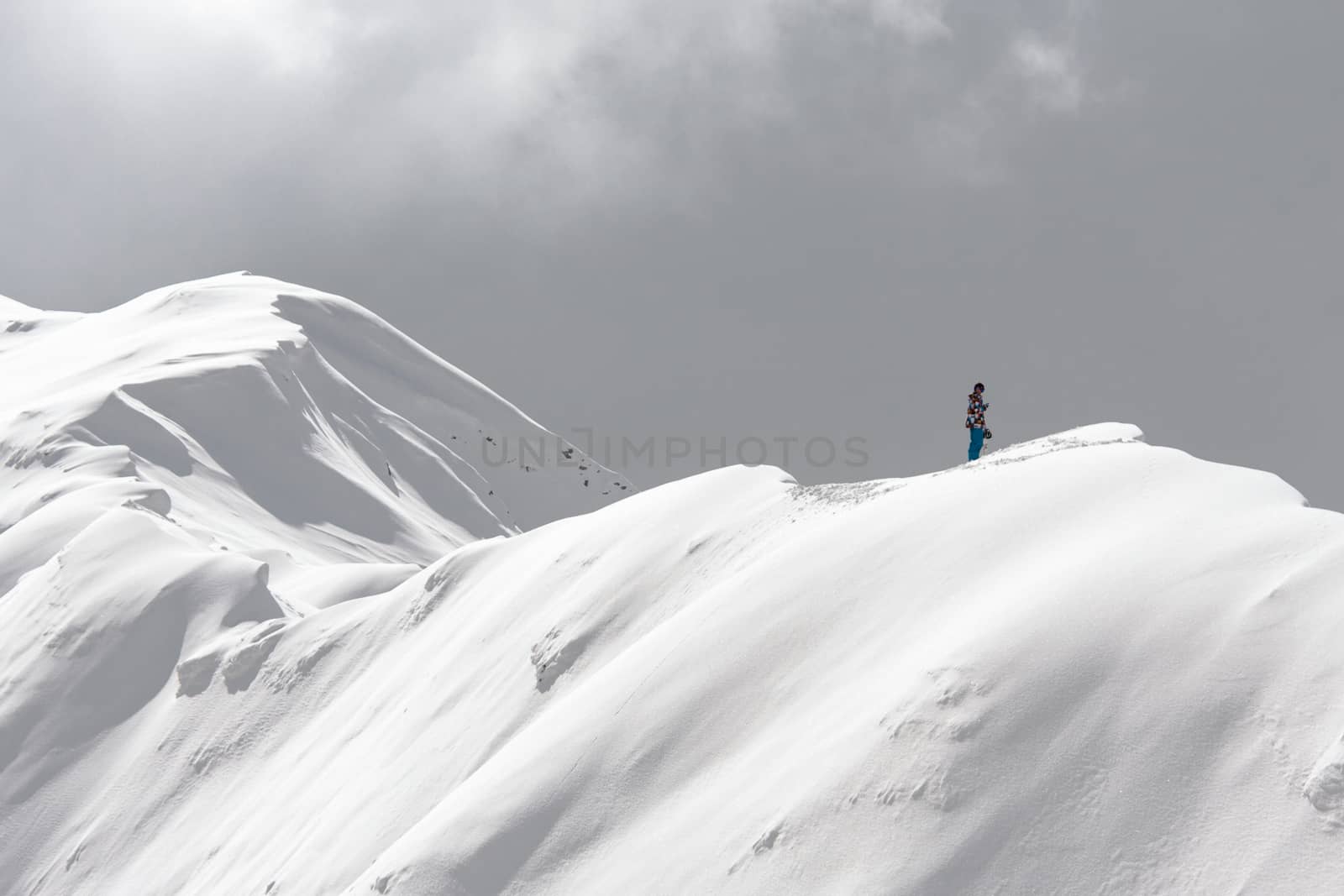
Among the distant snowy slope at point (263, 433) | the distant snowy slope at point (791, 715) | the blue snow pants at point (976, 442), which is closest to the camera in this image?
the distant snowy slope at point (791, 715)

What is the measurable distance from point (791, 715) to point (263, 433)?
43.5 m

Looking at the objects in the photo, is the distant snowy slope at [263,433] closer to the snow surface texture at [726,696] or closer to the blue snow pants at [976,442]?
the snow surface texture at [726,696]

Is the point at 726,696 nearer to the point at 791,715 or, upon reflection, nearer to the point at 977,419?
the point at 791,715

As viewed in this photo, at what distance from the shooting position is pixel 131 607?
27672 mm

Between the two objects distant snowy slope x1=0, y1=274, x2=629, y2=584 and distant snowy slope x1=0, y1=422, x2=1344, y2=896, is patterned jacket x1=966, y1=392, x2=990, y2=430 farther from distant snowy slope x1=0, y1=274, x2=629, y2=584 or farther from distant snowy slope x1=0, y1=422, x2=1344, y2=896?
distant snowy slope x1=0, y1=274, x2=629, y2=584

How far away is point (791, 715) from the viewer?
1482 centimetres

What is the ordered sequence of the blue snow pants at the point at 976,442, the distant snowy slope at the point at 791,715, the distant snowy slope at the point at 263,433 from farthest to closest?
the distant snowy slope at the point at 263,433
the blue snow pants at the point at 976,442
the distant snowy slope at the point at 791,715

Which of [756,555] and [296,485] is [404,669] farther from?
[296,485]

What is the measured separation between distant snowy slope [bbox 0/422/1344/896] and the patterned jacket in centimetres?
360

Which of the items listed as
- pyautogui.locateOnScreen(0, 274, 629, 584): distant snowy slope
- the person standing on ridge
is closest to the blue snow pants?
the person standing on ridge

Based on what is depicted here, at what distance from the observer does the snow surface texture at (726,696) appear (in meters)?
12.0

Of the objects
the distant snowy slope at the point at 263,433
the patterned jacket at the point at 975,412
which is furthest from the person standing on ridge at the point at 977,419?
the distant snowy slope at the point at 263,433

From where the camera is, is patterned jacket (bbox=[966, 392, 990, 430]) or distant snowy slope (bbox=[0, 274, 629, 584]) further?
distant snowy slope (bbox=[0, 274, 629, 584])

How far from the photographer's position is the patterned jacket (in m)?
24.2
